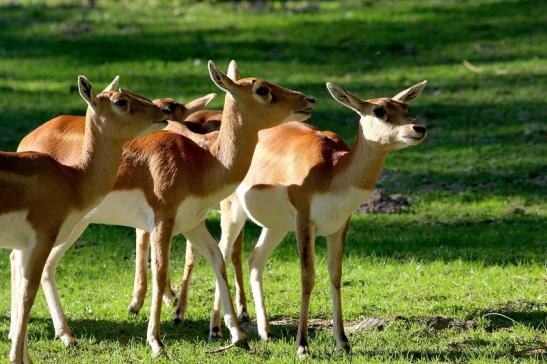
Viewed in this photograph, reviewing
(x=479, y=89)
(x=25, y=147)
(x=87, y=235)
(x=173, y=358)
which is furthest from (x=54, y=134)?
(x=479, y=89)

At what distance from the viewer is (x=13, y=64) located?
63.0 ft

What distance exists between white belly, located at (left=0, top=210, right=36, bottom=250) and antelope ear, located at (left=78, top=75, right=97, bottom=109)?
2.78ft

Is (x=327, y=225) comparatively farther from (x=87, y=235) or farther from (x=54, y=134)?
(x=87, y=235)

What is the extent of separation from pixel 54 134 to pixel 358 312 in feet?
8.69

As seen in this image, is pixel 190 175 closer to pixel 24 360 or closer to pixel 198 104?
pixel 24 360

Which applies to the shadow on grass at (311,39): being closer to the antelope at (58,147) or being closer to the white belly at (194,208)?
the antelope at (58,147)

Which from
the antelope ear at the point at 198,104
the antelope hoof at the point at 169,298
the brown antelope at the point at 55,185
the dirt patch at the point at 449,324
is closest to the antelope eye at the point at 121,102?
the brown antelope at the point at 55,185

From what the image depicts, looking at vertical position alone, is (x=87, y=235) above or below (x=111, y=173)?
below

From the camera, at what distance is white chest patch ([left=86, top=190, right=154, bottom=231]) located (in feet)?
28.9

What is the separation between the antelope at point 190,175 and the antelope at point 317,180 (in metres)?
0.32

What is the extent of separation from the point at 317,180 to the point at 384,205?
16.0ft

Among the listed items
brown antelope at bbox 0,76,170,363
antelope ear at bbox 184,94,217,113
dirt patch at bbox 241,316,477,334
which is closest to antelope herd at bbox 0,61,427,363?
brown antelope at bbox 0,76,170,363

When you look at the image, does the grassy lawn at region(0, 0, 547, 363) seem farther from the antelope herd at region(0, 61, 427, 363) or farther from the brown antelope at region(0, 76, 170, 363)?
the brown antelope at region(0, 76, 170, 363)

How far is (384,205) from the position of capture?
44.3ft
